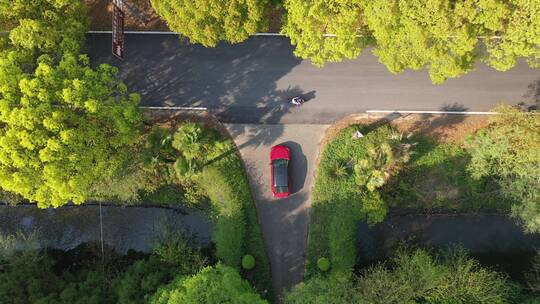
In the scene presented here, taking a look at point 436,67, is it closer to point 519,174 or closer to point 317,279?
point 519,174

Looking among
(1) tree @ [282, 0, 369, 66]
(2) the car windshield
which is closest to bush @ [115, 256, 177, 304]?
(2) the car windshield

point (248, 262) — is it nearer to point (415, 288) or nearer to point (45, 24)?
point (415, 288)

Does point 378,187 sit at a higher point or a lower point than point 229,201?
higher

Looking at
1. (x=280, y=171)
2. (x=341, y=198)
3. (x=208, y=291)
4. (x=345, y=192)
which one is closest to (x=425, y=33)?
(x=345, y=192)

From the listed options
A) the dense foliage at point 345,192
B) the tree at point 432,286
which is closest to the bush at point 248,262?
the dense foliage at point 345,192

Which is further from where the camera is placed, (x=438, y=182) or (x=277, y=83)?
(x=277, y=83)
